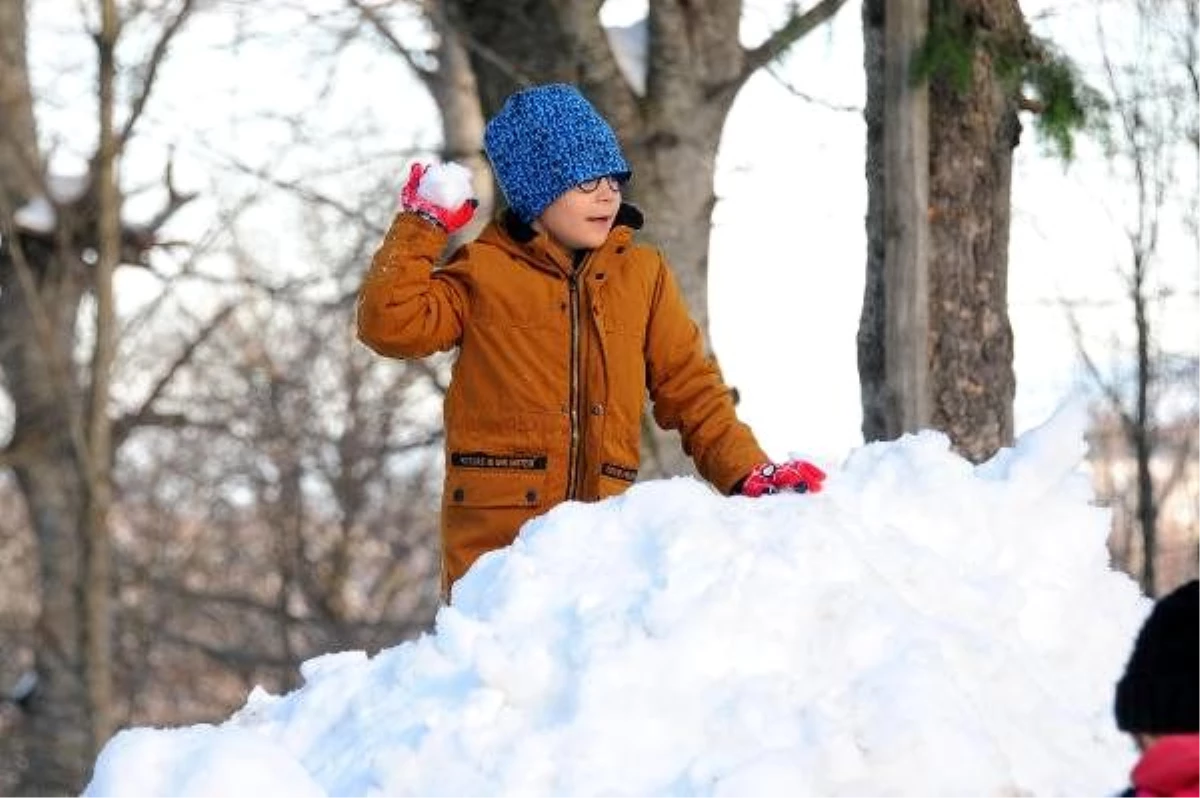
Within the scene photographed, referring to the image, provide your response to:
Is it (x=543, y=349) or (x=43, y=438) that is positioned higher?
(x=543, y=349)

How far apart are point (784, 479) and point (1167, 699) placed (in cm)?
152

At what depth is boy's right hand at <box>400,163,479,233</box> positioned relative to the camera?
4.15 metres

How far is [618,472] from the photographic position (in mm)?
4430

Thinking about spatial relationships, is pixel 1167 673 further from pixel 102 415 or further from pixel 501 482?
pixel 102 415

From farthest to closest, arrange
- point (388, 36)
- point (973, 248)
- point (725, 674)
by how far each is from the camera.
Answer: point (388, 36) → point (973, 248) → point (725, 674)

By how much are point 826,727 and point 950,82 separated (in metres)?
3.79

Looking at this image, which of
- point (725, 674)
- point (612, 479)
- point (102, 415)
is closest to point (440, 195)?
point (612, 479)

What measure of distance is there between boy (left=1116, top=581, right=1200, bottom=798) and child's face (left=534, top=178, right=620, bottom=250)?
81.3 inches

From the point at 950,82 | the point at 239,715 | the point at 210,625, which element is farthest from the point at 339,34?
the point at 210,625

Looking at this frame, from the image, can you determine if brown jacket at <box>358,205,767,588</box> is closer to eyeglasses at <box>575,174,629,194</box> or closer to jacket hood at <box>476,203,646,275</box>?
jacket hood at <box>476,203,646,275</box>

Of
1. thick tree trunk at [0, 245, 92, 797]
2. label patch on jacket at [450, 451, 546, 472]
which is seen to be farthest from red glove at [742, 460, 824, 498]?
thick tree trunk at [0, 245, 92, 797]

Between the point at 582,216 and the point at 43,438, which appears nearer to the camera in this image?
the point at 582,216

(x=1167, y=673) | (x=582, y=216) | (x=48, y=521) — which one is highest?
(x=582, y=216)

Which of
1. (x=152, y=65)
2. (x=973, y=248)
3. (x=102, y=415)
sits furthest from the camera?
(x=102, y=415)
